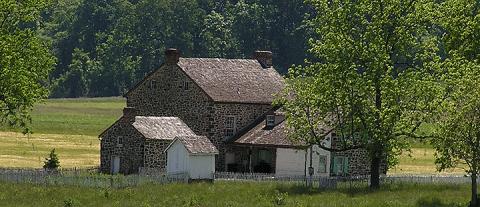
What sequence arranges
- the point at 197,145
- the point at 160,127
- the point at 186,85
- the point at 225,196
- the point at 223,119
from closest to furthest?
the point at 225,196, the point at 197,145, the point at 160,127, the point at 223,119, the point at 186,85

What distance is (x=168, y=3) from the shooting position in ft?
624

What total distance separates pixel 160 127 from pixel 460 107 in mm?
→ 23311

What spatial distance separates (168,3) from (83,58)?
566 inches

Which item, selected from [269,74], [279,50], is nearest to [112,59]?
[279,50]

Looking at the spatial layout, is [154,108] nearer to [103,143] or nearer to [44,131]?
[103,143]

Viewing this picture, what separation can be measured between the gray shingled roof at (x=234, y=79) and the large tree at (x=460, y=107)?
1887cm

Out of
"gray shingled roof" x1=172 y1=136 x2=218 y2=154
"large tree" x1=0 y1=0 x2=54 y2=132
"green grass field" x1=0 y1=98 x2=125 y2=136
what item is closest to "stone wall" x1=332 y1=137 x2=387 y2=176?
"gray shingled roof" x1=172 y1=136 x2=218 y2=154

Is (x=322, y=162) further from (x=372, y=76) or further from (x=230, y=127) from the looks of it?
(x=372, y=76)

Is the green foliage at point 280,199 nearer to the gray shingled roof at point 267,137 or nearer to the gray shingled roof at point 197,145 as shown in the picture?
the gray shingled roof at point 197,145

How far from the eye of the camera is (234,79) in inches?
3497

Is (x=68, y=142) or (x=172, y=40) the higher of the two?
(x=172, y=40)

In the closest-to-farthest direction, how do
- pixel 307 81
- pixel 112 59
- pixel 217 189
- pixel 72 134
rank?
pixel 217 189
pixel 307 81
pixel 72 134
pixel 112 59

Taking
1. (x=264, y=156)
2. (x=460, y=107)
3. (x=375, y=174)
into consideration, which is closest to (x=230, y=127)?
(x=264, y=156)

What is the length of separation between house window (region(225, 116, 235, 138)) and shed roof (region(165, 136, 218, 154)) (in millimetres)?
6630
